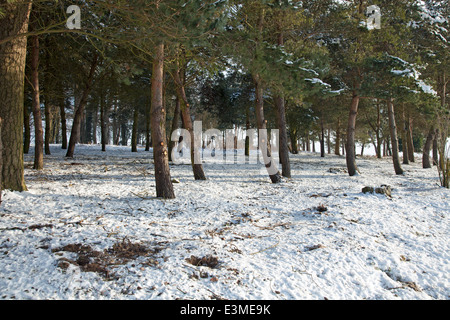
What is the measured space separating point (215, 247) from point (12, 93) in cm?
510

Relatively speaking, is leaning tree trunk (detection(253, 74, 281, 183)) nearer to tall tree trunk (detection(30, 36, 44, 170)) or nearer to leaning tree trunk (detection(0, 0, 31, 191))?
leaning tree trunk (detection(0, 0, 31, 191))

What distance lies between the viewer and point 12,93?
17.3ft

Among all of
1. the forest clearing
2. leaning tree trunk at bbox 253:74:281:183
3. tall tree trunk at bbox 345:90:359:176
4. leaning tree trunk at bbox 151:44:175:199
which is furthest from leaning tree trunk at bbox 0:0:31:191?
tall tree trunk at bbox 345:90:359:176

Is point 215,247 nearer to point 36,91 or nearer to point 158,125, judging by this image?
point 158,125

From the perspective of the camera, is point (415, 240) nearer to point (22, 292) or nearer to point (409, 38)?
point (22, 292)

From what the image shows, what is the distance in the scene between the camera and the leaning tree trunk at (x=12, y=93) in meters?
5.20

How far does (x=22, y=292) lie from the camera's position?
7.57ft

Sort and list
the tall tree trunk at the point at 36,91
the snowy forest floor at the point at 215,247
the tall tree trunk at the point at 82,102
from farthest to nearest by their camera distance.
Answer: the tall tree trunk at the point at 82,102 → the tall tree trunk at the point at 36,91 → the snowy forest floor at the point at 215,247

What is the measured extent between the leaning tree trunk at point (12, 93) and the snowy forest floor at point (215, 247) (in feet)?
1.58

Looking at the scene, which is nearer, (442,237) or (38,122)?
(442,237)

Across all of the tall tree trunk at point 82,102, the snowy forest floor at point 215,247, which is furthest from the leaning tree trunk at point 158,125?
the tall tree trunk at point 82,102

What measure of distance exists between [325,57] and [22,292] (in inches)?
388

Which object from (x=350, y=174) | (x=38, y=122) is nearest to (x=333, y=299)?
(x=38, y=122)

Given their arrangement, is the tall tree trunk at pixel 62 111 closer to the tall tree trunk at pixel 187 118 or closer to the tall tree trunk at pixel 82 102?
the tall tree trunk at pixel 82 102
